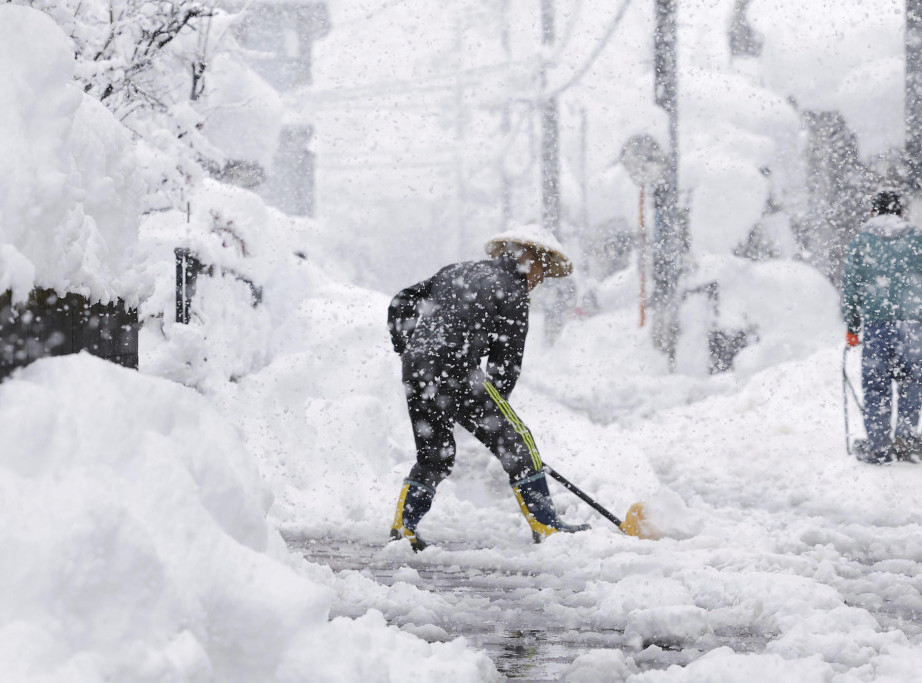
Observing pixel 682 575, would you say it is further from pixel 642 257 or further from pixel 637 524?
pixel 642 257

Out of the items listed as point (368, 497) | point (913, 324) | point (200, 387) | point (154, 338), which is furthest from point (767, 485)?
point (154, 338)

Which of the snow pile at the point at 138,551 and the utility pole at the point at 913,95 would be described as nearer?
the snow pile at the point at 138,551

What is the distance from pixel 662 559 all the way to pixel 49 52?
3.49 meters

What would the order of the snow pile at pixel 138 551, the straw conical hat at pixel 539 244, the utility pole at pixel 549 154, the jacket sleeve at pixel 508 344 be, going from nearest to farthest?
the snow pile at pixel 138 551, the jacket sleeve at pixel 508 344, the straw conical hat at pixel 539 244, the utility pole at pixel 549 154

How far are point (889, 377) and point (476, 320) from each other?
13.6 ft

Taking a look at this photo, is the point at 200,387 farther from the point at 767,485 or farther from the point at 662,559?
the point at 767,485

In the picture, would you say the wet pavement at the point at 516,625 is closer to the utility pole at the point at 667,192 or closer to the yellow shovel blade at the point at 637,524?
the yellow shovel blade at the point at 637,524

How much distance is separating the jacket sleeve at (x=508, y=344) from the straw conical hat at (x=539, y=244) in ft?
0.85

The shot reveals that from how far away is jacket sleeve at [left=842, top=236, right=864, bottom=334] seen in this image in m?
8.39

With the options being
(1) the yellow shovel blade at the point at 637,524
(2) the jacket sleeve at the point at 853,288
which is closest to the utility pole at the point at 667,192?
(2) the jacket sleeve at the point at 853,288

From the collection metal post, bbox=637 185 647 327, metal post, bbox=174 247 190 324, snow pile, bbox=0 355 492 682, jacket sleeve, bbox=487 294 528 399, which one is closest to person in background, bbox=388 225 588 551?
jacket sleeve, bbox=487 294 528 399

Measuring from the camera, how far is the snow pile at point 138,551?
2.08 metres

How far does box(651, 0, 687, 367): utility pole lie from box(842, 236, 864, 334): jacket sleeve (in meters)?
9.41

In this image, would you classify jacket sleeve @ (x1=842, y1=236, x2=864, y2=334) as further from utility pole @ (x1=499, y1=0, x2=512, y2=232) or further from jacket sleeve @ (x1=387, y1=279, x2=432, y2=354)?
utility pole @ (x1=499, y1=0, x2=512, y2=232)
